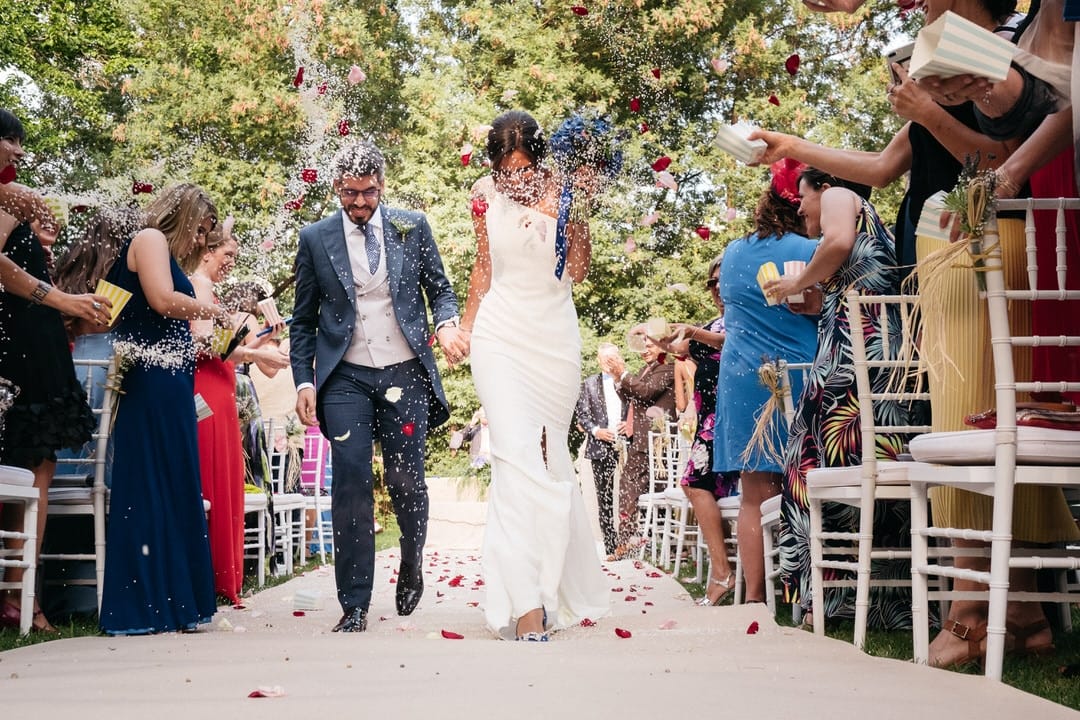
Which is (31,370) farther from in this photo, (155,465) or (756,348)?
(756,348)

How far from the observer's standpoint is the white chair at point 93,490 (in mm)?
5629

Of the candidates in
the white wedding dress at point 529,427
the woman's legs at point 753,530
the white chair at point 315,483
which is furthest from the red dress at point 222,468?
the white chair at point 315,483

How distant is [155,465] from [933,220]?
11.1 feet

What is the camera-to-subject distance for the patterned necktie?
599 cm

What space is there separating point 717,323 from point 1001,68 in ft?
15.5

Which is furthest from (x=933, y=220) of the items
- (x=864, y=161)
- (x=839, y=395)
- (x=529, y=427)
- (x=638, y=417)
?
(x=638, y=417)

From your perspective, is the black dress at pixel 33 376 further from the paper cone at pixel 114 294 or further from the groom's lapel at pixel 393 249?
the groom's lapel at pixel 393 249

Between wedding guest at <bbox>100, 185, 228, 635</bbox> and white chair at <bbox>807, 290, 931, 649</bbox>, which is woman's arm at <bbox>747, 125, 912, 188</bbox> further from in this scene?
wedding guest at <bbox>100, 185, 228, 635</bbox>

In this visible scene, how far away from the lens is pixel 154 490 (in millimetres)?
5461

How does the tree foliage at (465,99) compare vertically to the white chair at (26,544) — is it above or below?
above

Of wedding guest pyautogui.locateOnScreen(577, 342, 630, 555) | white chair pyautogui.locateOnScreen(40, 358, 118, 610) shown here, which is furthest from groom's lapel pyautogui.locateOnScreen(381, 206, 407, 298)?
wedding guest pyautogui.locateOnScreen(577, 342, 630, 555)

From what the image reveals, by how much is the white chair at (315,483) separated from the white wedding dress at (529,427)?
655 centimetres

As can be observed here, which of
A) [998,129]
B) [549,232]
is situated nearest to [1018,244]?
[998,129]

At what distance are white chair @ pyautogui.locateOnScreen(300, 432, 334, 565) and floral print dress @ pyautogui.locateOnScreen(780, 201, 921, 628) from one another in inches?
273
